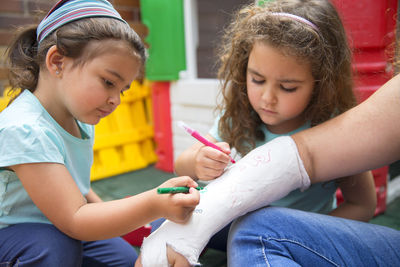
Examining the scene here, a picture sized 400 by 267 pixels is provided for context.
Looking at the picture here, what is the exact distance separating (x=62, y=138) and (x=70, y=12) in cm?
27

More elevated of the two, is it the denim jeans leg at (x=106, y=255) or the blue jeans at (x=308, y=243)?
the blue jeans at (x=308, y=243)

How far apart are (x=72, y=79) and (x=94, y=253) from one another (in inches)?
18.1

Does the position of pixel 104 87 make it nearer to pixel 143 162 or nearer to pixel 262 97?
pixel 262 97

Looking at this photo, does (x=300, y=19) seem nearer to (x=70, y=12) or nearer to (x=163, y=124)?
(x=70, y=12)

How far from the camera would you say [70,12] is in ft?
2.27

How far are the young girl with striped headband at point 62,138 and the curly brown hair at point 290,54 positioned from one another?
26 cm

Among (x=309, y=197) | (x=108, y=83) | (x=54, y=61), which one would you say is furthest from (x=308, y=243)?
(x=54, y=61)

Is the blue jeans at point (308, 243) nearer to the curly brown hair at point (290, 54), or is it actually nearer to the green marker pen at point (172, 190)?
the green marker pen at point (172, 190)

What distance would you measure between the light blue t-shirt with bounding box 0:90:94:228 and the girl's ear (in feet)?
0.24

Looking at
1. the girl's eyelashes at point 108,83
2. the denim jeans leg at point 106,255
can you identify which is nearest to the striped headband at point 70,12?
the girl's eyelashes at point 108,83

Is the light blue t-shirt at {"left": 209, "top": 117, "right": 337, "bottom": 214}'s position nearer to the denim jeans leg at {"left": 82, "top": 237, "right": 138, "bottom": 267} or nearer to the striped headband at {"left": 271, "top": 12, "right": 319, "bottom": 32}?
the striped headband at {"left": 271, "top": 12, "right": 319, "bottom": 32}

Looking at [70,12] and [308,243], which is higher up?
[70,12]

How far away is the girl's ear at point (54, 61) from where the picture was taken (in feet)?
2.25

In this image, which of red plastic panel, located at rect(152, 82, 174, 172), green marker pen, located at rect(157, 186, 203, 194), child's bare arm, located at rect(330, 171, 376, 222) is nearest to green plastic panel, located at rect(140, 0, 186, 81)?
red plastic panel, located at rect(152, 82, 174, 172)
